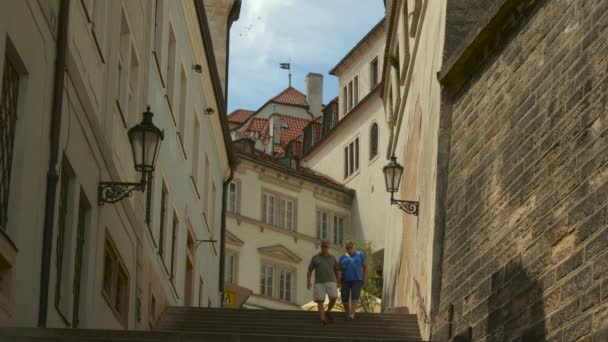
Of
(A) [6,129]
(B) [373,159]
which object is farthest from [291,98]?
(A) [6,129]

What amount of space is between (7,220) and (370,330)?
33.8 feet

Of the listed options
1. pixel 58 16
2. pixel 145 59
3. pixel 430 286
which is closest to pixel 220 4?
pixel 145 59

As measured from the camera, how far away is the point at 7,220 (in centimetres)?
1224

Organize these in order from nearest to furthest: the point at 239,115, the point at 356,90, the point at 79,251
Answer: the point at 79,251, the point at 356,90, the point at 239,115

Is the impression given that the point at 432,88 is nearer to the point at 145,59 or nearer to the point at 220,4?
the point at 145,59

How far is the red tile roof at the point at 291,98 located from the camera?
78.6 meters

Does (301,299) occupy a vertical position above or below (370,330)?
above

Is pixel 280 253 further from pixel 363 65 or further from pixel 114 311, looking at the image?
pixel 114 311

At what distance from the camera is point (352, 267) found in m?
22.3

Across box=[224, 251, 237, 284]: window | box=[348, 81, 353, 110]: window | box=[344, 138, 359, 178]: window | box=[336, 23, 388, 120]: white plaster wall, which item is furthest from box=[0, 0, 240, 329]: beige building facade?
box=[348, 81, 353, 110]: window

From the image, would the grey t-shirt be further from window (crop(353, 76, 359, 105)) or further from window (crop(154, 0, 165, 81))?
window (crop(353, 76, 359, 105))

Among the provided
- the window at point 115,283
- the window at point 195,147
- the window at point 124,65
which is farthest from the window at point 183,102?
the window at point 115,283

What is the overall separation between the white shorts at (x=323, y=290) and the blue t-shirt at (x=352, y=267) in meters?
0.73

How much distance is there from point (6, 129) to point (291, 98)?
221ft
